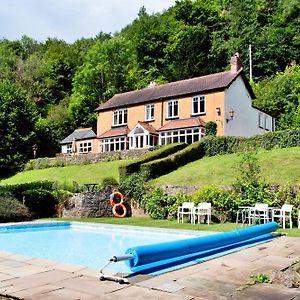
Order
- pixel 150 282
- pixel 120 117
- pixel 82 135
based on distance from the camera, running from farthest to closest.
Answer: pixel 82 135 → pixel 120 117 → pixel 150 282

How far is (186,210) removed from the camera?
57.6ft

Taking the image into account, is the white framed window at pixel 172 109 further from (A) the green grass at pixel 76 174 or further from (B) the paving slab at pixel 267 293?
(B) the paving slab at pixel 267 293

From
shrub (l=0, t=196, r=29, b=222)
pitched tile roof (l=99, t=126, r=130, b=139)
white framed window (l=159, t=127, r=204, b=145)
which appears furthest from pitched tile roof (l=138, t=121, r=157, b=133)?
shrub (l=0, t=196, r=29, b=222)

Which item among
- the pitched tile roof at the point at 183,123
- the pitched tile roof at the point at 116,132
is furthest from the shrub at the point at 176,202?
the pitched tile roof at the point at 116,132

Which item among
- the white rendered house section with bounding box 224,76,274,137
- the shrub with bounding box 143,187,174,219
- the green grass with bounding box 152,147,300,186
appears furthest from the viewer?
the white rendered house section with bounding box 224,76,274,137

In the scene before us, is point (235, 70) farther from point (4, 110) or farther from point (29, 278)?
point (29, 278)

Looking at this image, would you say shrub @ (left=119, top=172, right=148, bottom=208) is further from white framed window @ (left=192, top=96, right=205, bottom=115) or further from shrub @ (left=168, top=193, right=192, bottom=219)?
white framed window @ (left=192, top=96, right=205, bottom=115)

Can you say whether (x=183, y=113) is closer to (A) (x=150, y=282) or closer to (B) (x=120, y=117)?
(B) (x=120, y=117)

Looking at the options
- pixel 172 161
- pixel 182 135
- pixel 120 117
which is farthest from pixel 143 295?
pixel 120 117

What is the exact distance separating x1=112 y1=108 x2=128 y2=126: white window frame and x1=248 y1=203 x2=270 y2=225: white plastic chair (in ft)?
84.6

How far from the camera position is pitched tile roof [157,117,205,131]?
110 feet

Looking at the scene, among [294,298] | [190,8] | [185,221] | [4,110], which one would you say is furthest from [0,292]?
[190,8]

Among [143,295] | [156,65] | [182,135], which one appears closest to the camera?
[143,295]

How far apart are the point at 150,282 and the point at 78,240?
815 cm
